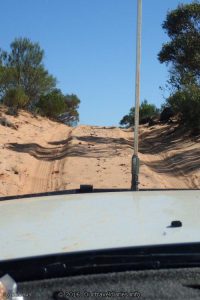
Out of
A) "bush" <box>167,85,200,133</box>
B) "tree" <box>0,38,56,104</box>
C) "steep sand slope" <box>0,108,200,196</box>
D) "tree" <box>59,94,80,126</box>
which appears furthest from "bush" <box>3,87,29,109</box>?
"tree" <box>59,94,80,126</box>

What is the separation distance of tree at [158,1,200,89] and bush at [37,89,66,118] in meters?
20.8

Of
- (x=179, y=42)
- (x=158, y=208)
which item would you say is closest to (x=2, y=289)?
(x=158, y=208)

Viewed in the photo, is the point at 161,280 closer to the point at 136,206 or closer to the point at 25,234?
the point at 25,234

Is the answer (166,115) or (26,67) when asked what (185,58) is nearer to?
(166,115)

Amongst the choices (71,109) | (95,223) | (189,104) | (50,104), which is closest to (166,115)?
(189,104)

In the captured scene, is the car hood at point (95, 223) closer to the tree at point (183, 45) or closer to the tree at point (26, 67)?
the tree at point (183, 45)

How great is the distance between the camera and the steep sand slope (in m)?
13.3

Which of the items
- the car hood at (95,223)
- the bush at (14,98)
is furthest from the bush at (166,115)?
the car hood at (95,223)

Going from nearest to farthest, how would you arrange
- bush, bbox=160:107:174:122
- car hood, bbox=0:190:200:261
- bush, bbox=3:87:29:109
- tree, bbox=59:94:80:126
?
car hood, bbox=0:190:200:261 < bush, bbox=160:107:174:122 < bush, bbox=3:87:29:109 < tree, bbox=59:94:80:126

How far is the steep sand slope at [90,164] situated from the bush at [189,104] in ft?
2.61

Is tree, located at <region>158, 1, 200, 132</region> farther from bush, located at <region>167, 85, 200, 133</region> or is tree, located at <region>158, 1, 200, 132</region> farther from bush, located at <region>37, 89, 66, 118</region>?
bush, located at <region>37, 89, 66, 118</region>

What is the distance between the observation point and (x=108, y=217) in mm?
2342

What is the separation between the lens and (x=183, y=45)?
25.4 metres

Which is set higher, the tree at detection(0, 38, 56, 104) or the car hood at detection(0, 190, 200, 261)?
A: the tree at detection(0, 38, 56, 104)
